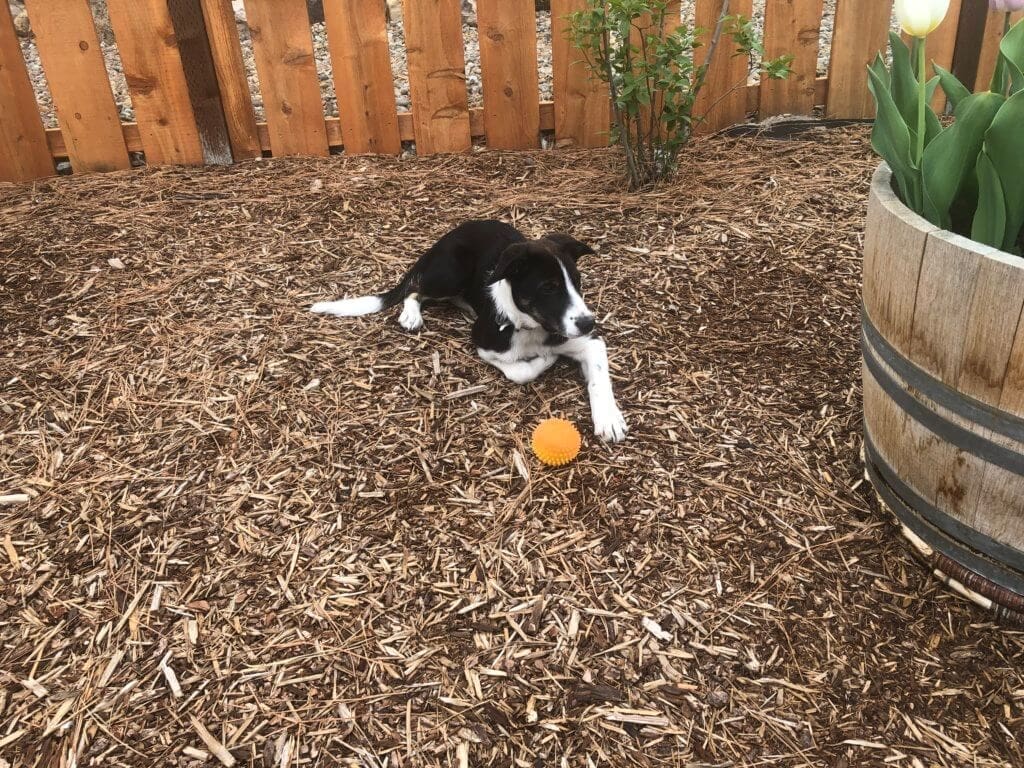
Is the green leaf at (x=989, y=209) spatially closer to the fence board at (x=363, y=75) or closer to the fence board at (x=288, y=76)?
the fence board at (x=363, y=75)

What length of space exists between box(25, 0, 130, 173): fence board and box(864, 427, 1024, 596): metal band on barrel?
537 cm

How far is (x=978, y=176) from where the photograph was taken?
244cm

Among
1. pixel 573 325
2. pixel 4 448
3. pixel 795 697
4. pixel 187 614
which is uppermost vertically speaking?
pixel 573 325

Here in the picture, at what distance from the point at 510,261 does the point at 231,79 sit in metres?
3.46

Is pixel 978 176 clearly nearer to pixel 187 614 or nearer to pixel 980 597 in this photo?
pixel 980 597

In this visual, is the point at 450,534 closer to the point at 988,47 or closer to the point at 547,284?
Answer: the point at 547,284

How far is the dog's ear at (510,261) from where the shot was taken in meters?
3.41

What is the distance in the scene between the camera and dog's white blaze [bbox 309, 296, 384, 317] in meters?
4.20

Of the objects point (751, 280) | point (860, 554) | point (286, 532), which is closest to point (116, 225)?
point (286, 532)

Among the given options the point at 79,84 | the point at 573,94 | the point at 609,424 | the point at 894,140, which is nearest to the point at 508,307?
the point at 609,424

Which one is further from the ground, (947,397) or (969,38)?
(969,38)

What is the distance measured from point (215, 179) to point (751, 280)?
3.66m

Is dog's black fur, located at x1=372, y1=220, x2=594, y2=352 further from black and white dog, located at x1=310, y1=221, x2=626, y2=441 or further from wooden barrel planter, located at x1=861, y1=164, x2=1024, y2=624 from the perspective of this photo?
wooden barrel planter, located at x1=861, y1=164, x2=1024, y2=624

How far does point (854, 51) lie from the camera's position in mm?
5750
